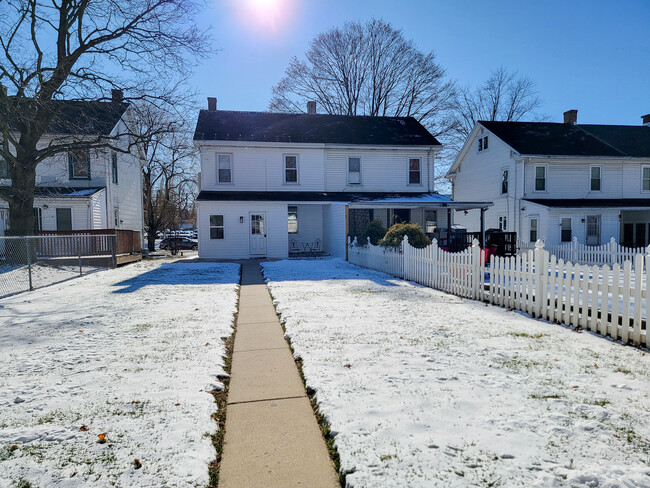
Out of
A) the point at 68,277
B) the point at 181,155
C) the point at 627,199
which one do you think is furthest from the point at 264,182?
the point at 627,199

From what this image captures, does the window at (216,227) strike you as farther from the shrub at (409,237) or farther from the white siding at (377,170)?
the shrub at (409,237)

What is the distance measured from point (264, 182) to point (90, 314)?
1490cm

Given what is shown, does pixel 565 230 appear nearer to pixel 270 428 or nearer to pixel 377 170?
pixel 377 170

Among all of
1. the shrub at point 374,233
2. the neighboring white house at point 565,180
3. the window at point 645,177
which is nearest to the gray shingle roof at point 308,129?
the neighboring white house at point 565,180

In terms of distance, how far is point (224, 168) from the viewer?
2100cm

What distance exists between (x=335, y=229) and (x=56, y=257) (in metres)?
12.1

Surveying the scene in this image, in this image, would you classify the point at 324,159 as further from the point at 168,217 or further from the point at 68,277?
the point at 168,217

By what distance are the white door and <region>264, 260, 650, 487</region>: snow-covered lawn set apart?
46.6 feet

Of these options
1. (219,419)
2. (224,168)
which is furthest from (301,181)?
(219,419)

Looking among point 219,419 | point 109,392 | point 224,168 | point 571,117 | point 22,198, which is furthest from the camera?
point 571,117

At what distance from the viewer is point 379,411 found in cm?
322

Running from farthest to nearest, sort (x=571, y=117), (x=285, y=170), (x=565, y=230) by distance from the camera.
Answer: (x=571, y=117) < (x=565, y=230) < (x=285, y=170)

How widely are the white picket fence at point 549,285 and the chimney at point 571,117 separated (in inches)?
934

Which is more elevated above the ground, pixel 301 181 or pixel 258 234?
pixel 301 181
